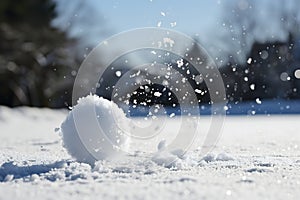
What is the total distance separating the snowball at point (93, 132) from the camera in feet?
10.5

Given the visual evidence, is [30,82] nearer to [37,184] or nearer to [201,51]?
[201,51]

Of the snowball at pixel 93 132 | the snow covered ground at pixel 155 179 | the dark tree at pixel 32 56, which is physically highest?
the dark tree at pixel 32 56

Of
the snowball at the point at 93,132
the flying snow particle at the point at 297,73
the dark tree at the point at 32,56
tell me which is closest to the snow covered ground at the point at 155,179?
the snowball at the point at 93,132

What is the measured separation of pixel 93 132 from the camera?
3.23 meters

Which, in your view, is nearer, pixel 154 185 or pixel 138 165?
pixel 154 185

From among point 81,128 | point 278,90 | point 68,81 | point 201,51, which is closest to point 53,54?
point 68,81

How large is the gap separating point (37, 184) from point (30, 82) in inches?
696

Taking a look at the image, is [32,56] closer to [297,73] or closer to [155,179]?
[297,73]

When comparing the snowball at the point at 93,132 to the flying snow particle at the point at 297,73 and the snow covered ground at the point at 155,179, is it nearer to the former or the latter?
the snow covered ground at the point at 155,179

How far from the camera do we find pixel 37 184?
2514 millimetres

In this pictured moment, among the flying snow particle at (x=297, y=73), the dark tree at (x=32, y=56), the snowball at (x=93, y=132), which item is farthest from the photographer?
the flying snow particle at (x=297, y=73)

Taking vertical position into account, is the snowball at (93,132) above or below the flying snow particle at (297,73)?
below

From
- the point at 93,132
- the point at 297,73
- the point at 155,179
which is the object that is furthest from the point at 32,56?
the point at 155,179

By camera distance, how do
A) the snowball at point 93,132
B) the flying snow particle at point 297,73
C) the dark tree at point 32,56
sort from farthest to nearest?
the flying snow particle at point 297,73 < the dark tree at point 32,56 < the snowball at point 93,132
